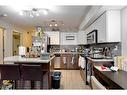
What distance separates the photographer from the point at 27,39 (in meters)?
10.4

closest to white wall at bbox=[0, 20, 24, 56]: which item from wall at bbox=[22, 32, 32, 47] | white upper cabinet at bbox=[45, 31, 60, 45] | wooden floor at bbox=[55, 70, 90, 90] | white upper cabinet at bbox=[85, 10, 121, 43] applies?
wall at bbox=[22, 32, 32, 47]

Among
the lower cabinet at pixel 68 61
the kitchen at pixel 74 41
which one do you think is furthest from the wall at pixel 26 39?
the lower cabinet at pixel 68 61

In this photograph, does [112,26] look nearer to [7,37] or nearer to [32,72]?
[32,72]

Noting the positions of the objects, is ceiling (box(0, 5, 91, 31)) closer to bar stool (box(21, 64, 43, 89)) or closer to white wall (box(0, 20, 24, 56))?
white wall (box(0, 20, 24, 56))

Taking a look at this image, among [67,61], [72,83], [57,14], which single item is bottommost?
[72,83]

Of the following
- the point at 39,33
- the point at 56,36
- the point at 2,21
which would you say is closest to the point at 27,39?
the point at 56,36

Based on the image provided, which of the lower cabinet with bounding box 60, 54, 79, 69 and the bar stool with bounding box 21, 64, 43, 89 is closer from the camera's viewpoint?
the bar stool with bounding box 21, 64, 43, 89

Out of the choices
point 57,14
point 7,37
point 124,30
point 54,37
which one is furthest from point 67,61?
point 124,30

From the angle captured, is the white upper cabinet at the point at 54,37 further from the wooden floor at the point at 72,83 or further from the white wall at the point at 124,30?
the white wall at the point at 124,30

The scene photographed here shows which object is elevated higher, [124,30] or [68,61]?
[124,30]

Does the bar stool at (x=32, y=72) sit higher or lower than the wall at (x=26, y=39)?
lower

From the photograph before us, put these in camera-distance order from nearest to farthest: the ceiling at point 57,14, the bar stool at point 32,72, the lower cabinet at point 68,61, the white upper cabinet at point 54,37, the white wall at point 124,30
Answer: the bar stool at point 32,72
the white wall at point 124,30
the ceiling at point 57,14
the lower cabinet at point 68,61
the white upper cabinet at point 54,37

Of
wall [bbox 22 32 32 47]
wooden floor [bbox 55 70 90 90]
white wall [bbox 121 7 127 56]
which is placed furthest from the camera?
wall [bbox 22 32 32 47]

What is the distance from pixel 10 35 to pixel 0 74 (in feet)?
15.0
